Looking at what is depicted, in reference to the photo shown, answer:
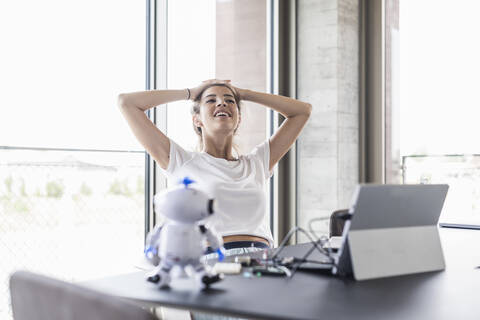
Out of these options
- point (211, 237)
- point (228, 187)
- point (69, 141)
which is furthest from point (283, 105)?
point (211, 237)

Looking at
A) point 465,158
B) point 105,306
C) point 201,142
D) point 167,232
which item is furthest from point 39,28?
point 465,158

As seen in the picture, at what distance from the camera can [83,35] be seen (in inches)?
96.5

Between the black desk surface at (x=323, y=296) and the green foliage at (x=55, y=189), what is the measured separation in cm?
138

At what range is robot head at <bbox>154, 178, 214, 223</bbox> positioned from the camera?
1081 millimetres

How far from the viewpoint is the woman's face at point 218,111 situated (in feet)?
7.23

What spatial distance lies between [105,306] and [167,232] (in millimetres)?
329

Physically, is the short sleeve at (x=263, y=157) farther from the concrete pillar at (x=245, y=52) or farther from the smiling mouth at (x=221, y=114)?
the concrete pillar at (x=245, y=52)

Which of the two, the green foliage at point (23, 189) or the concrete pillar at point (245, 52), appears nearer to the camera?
the green foliage at point (23, 189)

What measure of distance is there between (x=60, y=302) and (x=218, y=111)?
1.44 meters

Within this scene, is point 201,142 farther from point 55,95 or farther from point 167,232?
point 167,232

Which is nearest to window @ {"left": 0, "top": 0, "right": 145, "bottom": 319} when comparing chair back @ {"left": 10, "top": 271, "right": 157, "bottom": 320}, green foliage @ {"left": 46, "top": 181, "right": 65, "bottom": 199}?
green foliage @ {"left": 46, "top": 181, "right": 65, "bottom": 199}

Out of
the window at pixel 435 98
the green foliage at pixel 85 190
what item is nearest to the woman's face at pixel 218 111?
the green foliage at pixel 85 190

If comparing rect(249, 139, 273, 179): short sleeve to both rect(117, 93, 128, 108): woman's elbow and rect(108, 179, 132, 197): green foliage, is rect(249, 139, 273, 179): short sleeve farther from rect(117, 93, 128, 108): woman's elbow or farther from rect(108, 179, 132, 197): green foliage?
rect(108, 179, 132, 197): green foliage

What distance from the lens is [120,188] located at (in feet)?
→ 8.73
